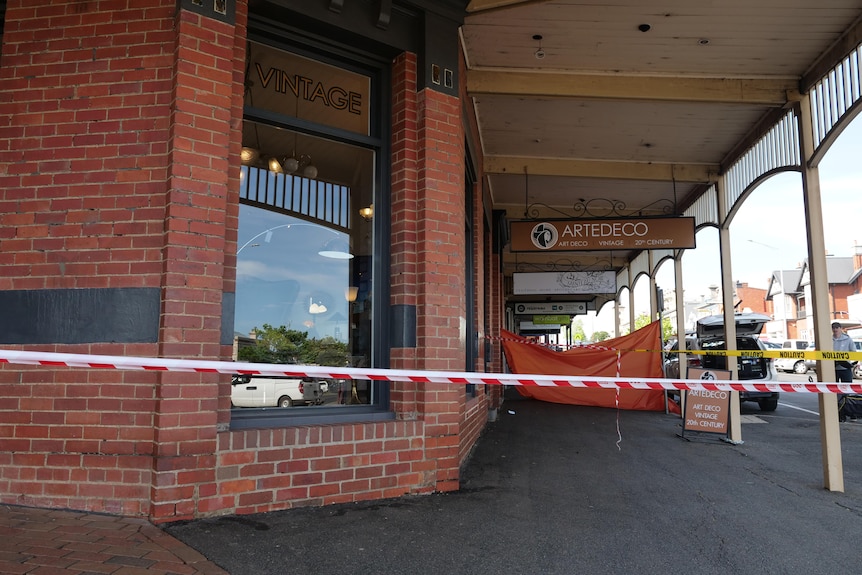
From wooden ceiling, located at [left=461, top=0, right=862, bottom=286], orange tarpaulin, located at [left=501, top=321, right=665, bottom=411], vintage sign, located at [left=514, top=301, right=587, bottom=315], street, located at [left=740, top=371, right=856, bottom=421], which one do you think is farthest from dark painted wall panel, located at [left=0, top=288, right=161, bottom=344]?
vintage sign, located at [left=514, top=301, right=587, bottom=315]

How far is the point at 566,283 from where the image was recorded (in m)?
15.0

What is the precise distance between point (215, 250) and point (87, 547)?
1895 millimetres

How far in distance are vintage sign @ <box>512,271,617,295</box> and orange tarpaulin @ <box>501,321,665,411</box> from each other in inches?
57.9

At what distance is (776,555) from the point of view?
11.9 ft

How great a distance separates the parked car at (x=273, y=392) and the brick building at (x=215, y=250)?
0.08m

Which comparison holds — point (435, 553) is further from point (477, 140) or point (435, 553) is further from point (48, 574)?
point (477, 140)

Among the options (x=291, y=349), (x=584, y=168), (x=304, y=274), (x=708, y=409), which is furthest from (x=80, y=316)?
(x=708, y=409)

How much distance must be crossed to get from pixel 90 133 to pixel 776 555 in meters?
5.28

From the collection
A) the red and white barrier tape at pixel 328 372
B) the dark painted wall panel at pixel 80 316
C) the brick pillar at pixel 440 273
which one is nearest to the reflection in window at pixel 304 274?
the red and white barrier tape at pixel 328 372

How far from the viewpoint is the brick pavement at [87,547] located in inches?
116

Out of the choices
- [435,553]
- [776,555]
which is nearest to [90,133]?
[435,553]

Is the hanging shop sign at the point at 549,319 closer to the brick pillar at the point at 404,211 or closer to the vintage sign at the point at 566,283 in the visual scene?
the vintage sign at the point at 566,283

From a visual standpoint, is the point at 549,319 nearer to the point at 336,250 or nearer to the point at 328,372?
the point at 336,250

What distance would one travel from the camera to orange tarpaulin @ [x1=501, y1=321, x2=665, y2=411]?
42.5 ft
